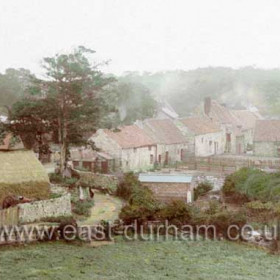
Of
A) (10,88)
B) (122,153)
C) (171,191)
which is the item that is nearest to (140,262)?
(171,191)

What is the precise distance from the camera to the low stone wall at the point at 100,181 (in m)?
40.0

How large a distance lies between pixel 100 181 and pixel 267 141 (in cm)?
2674

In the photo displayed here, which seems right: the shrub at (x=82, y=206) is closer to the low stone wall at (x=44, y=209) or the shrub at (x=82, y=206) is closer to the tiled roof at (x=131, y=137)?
the low stone wall at (x=44, y=209)

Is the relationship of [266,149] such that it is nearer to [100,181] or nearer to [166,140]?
[166,140]

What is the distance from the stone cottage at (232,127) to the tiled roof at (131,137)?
17.5 meters

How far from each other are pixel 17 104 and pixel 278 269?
23.8 metres

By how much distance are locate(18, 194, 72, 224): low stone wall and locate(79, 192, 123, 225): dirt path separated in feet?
4.93

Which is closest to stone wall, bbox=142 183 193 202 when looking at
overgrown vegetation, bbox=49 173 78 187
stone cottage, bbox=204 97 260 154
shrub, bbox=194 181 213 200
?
shrub, bbox=194 181 213 200

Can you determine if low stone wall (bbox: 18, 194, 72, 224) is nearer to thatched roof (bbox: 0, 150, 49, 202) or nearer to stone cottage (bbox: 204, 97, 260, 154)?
thatched roof (bbox: 0, 150, 49, 202)

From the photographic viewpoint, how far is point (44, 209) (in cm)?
2872

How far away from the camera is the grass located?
19.4 meters

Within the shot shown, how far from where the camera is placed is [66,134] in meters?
40.5

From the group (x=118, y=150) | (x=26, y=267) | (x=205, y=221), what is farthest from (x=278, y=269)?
(x=118, y=150)

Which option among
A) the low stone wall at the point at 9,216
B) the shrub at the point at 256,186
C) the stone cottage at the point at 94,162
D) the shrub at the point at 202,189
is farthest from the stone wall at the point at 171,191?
the low stone wall at the point at 9,216
